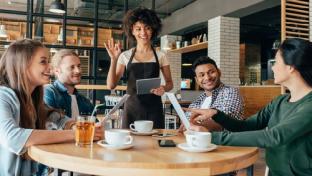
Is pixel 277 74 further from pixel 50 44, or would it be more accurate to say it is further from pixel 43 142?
pixel 50 44

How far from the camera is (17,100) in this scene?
53.1 inches

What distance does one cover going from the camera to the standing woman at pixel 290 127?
119 cm

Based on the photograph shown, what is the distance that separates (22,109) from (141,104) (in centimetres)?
95

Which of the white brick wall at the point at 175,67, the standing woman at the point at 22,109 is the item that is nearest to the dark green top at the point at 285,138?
the standing woman at the point at 22,109

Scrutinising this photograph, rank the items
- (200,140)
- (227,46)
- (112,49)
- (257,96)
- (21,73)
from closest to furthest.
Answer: (200,140)
(21,73)
(112,49)
(257,96)
(227,46)

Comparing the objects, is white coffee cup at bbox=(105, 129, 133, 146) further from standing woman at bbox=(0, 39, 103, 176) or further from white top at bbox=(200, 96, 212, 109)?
white top at bbox=(200, 96, 212, 109)

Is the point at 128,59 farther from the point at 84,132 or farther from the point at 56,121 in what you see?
the point at 84,132

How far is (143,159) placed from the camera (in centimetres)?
103

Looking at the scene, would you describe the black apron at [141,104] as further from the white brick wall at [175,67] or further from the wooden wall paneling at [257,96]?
the white brick wall at [175,67]

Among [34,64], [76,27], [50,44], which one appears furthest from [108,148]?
[76,27]

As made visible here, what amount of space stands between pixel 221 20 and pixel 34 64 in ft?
21.6

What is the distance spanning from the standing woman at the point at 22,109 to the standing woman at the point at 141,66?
71cm

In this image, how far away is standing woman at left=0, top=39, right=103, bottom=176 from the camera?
1.24 meters

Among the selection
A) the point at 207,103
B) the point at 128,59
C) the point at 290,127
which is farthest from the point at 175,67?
the point at 290,127
